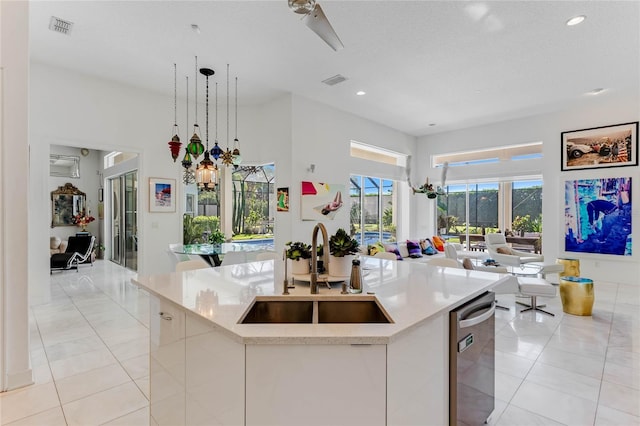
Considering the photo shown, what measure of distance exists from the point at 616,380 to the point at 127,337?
14.7 ft

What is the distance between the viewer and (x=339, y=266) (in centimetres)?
199

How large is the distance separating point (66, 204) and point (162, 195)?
4806 millimetres

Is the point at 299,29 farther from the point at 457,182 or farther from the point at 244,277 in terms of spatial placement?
the point at 457,182

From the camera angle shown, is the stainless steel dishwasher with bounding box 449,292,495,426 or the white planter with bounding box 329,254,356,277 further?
the white planter with bounding box 329,254,356,277

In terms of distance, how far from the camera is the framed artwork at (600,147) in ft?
19.0

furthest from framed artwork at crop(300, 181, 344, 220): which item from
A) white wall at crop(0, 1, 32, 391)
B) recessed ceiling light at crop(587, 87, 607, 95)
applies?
recessed ceiling light at crop(587, 87, 607, 95)

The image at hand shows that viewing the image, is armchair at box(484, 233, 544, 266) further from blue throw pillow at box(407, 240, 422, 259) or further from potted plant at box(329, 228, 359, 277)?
potted plant at box(329, 228, 359, 277)

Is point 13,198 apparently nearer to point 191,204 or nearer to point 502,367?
point 502,367

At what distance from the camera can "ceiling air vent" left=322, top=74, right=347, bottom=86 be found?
188 inches

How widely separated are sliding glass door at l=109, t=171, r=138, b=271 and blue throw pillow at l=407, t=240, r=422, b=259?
19.4ft

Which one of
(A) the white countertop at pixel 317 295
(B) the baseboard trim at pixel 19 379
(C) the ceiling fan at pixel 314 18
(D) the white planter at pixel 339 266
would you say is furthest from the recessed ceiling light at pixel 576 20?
(B) the baseboard trim at pixel 19 379

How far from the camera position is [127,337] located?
10.9 ft

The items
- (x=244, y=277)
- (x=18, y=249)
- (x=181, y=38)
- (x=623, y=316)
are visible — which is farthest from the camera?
(x=623, y=316)

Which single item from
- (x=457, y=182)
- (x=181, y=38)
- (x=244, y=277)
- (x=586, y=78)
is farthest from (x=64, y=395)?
(x=457, y=182)
